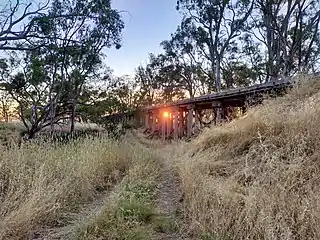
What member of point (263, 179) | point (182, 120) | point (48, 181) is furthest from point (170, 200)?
point (182, 120)

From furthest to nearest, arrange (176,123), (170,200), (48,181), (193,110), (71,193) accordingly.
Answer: (176,123), (193,110), (170,200), (71,193), (48,181)

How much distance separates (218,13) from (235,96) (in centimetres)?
1157

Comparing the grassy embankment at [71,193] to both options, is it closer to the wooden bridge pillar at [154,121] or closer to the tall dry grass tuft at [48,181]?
the tall dry grass tuft at [48,181]

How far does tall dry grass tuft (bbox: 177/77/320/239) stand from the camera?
2977mm

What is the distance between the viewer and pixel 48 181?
15.1ft

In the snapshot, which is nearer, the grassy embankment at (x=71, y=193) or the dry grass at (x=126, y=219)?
the dry grass at (x=126, y=219)

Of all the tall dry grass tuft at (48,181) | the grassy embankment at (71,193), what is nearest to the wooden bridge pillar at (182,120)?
the tall dry grass tuft at (48,181)

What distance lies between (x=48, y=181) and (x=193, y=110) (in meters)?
12.6

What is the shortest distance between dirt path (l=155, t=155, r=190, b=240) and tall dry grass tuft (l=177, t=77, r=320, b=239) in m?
0.17

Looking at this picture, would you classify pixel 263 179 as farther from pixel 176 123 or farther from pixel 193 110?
pixel 176 123

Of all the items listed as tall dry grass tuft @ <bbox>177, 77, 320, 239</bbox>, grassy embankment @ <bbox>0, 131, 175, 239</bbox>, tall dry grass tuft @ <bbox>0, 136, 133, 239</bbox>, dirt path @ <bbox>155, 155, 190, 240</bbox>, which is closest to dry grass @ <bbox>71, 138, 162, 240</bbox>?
grassy embankment @ <bbox>0, 131, 175, 239</bbox>

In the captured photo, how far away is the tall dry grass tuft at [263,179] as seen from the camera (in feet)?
9.77

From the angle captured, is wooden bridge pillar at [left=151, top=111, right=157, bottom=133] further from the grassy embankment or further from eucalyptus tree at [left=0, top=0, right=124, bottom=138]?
the grassy embankment

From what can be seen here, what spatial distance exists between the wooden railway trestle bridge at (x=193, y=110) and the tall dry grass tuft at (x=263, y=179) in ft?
7.20
